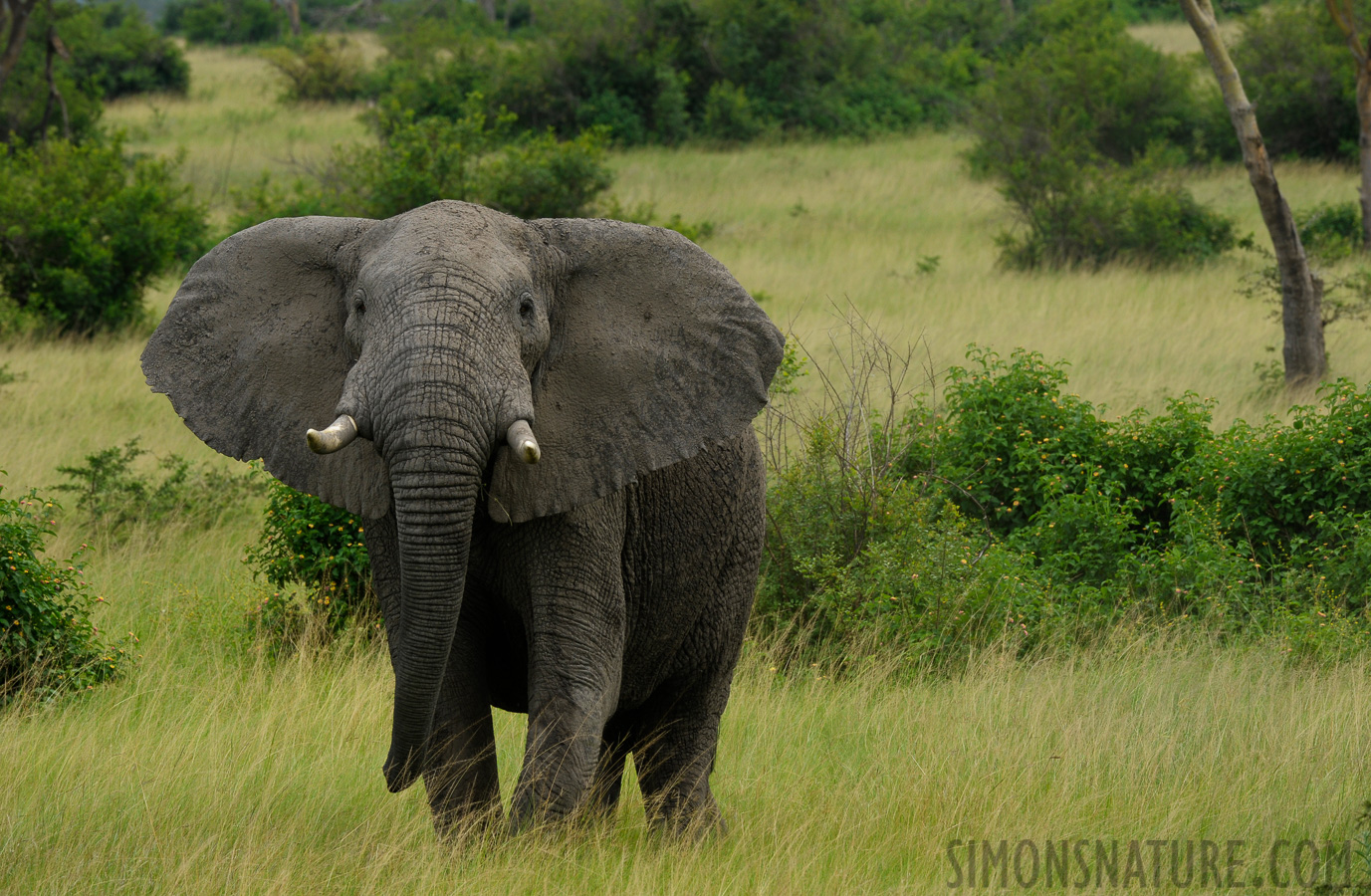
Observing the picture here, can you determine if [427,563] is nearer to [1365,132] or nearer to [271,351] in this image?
[271,351]

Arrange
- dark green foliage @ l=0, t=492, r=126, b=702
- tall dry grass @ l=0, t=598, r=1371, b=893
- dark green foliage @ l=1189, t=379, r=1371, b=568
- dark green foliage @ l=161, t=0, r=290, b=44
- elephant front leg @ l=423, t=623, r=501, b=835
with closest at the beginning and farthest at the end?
elephant front leg @ l=423, t=623, r=501, b=835 < tall dry grass @ l=0, t=598, r=1371, b=893 < dark green foliage @ l=0, t=492, r=126, b=702 < dark green foliage @ l=1189, t=379, r=1371, b=568 < dark green foliage @ l=161, t=0, r=290, b=44

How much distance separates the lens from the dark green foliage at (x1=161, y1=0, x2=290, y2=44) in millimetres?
52312

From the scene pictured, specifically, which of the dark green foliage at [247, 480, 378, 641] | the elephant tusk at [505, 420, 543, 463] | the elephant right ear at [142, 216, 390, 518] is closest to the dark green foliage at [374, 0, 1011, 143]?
the dark green foliage at [247, 480, 378, 641]

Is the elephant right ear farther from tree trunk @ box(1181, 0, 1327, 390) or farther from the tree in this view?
the tree

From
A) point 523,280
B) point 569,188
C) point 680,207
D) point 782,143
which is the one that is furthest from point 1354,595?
point 782,143

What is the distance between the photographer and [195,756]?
17.0 ft

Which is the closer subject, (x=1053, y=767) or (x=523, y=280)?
(x=523, y=280)

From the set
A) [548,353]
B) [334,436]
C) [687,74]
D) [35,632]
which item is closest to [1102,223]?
[687,74]

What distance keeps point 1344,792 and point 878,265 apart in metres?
13.7

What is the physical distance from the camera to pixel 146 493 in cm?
889

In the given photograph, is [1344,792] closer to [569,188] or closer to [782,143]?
[569,188]

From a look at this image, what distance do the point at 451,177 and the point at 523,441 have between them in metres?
12.1

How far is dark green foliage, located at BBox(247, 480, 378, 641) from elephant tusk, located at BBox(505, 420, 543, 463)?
389 cm

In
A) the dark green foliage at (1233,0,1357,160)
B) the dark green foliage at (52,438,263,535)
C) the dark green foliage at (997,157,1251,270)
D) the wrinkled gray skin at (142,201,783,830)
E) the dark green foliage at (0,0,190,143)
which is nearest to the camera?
the wrinkled gray skin at (142,201,783,830)
